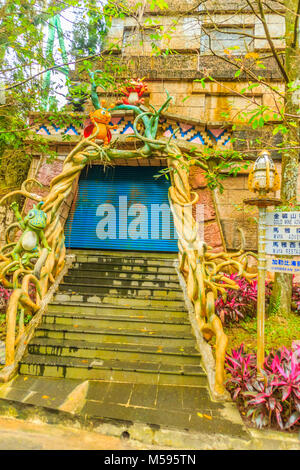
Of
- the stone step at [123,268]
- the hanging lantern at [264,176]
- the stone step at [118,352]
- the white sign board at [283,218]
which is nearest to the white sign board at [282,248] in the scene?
the white sign board at [283,218]

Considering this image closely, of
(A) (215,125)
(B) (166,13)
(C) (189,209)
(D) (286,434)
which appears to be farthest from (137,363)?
(B) (166,13)

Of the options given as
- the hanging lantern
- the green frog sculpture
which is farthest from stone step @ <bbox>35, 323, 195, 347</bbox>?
the hanging lantern

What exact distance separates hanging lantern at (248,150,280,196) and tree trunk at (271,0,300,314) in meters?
2.03

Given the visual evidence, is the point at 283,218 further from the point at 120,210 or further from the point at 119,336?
the point at 120,210

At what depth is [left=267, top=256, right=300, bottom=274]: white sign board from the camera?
10.9ft

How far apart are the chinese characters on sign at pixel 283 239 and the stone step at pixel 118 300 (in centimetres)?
229

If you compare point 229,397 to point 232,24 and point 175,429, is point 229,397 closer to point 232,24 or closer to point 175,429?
point 175,429

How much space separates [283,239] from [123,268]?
4.00 metres

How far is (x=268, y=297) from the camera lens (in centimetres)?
621

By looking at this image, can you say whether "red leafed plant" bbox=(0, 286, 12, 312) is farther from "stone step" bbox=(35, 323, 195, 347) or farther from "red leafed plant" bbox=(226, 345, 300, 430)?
"red leafed plant" bbox=(226, 345, 300, 430)

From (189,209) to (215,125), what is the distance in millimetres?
3202

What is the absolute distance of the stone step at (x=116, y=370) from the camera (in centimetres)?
385
